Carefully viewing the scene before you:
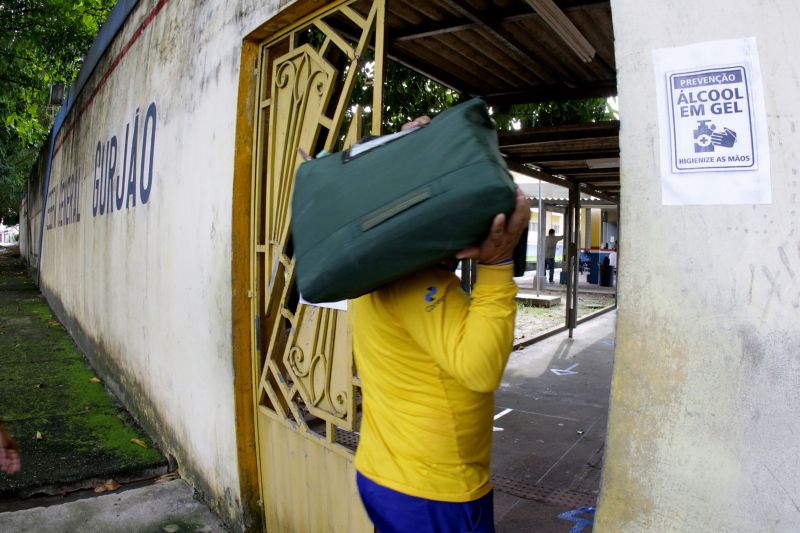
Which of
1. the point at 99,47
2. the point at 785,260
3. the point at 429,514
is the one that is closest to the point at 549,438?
the point at 429,514

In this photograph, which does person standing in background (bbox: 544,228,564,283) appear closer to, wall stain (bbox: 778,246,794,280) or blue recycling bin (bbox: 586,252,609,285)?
blue recycling bin (bbox: 586,252,609,285)

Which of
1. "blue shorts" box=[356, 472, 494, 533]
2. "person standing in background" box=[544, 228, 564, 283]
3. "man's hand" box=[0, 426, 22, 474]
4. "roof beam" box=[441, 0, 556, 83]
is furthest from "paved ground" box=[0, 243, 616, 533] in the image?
"person standing in background" box=[544, 228, 564, 283]

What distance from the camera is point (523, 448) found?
4.45 meters

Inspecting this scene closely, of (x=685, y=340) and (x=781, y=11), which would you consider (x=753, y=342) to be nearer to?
(x=685, y=340)

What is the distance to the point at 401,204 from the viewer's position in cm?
132

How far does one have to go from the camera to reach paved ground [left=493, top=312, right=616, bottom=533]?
139 inches

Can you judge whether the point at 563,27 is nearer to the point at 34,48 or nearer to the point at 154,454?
the point at 154,454

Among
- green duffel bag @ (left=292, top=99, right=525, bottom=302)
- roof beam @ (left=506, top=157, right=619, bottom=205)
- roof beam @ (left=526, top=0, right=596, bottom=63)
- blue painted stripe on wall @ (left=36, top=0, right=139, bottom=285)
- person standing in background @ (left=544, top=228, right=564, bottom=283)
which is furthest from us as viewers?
person standing in background @ (left=544, top=228, right=564, bottom=283)

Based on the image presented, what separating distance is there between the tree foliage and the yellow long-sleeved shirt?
11278 mm

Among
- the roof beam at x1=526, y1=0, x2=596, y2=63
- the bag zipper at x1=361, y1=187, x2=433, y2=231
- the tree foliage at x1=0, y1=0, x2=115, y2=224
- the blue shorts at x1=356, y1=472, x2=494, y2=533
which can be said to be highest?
the tree foliage at x1=0, y1=0, x2=115, y2=224

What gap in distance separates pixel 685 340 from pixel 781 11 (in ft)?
2.47

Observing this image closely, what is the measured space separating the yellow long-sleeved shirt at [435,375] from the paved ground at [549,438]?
77.7 inches

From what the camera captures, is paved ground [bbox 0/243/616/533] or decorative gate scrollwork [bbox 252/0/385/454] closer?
decorative gate scrollwork [bbox 252/0/385/454]

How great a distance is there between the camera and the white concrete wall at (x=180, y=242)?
11.4 feet
